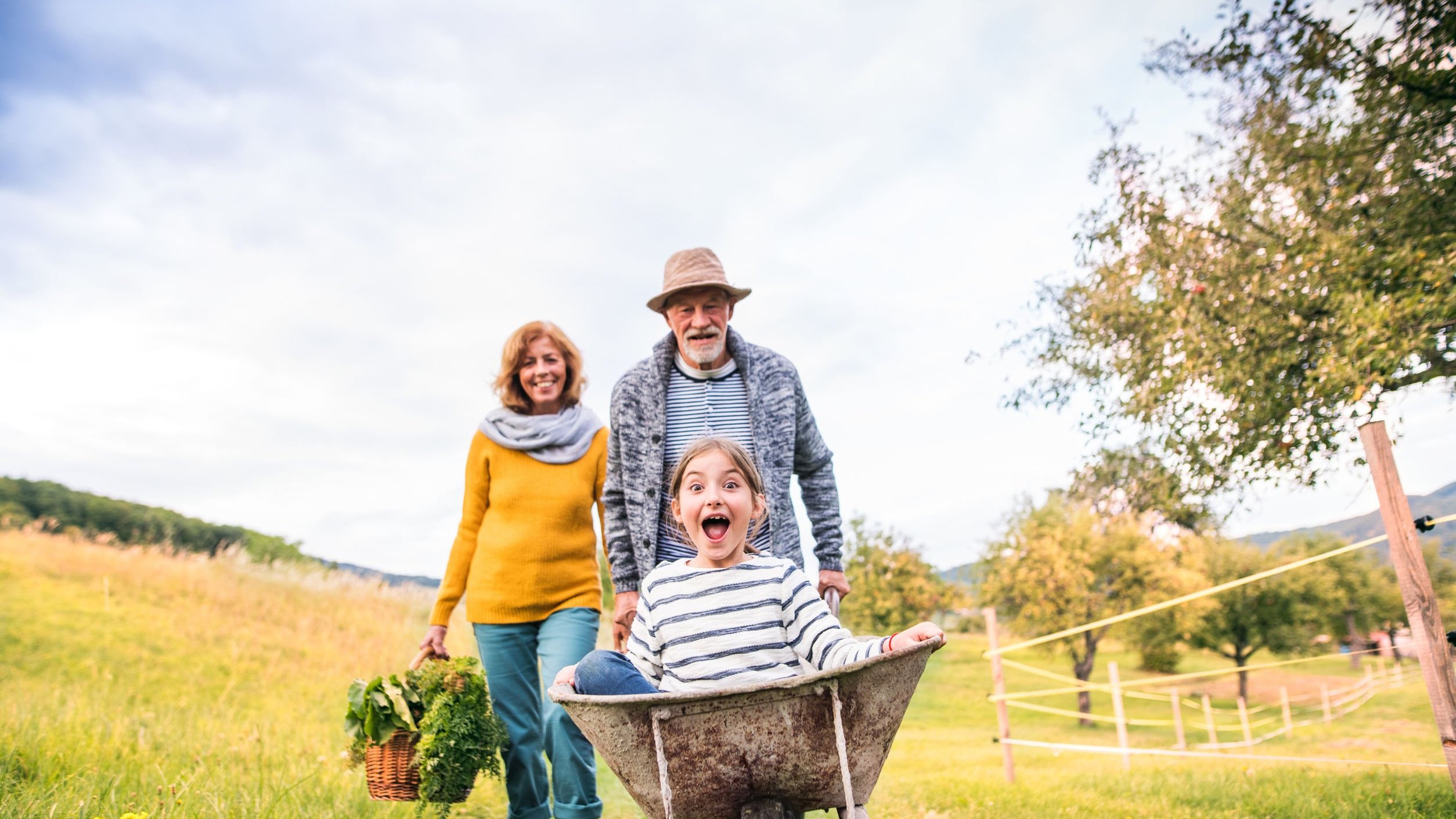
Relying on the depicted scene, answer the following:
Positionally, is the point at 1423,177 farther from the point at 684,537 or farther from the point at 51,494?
the point at 51,494

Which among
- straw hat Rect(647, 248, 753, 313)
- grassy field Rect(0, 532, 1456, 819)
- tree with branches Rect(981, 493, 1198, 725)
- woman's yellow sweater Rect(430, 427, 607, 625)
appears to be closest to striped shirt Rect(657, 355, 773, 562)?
straw hat Rect(647, 248, 753, 313)

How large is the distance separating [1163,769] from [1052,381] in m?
5.21

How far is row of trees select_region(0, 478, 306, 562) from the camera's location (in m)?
32.7

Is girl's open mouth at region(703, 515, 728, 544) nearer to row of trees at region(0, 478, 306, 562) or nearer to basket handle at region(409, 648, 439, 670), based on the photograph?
basket handle at region(409, 648, 439, 670)

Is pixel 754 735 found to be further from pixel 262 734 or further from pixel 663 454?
pixel 262 734

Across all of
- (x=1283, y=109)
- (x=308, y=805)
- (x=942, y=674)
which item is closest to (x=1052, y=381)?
(x=1283, y=109)

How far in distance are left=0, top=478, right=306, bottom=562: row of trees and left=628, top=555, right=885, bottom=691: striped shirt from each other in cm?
3000

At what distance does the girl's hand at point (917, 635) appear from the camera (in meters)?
1.80

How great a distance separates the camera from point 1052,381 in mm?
11844

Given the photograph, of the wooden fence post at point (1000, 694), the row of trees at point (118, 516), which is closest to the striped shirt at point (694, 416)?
the wooden fence post at point (1000, 694)

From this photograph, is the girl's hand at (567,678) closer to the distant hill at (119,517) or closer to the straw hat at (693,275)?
the straw hat at (693,275)

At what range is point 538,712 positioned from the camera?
4.18m

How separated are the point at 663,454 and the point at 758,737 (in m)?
1.71

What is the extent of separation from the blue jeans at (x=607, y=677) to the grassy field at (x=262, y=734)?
118 inches
